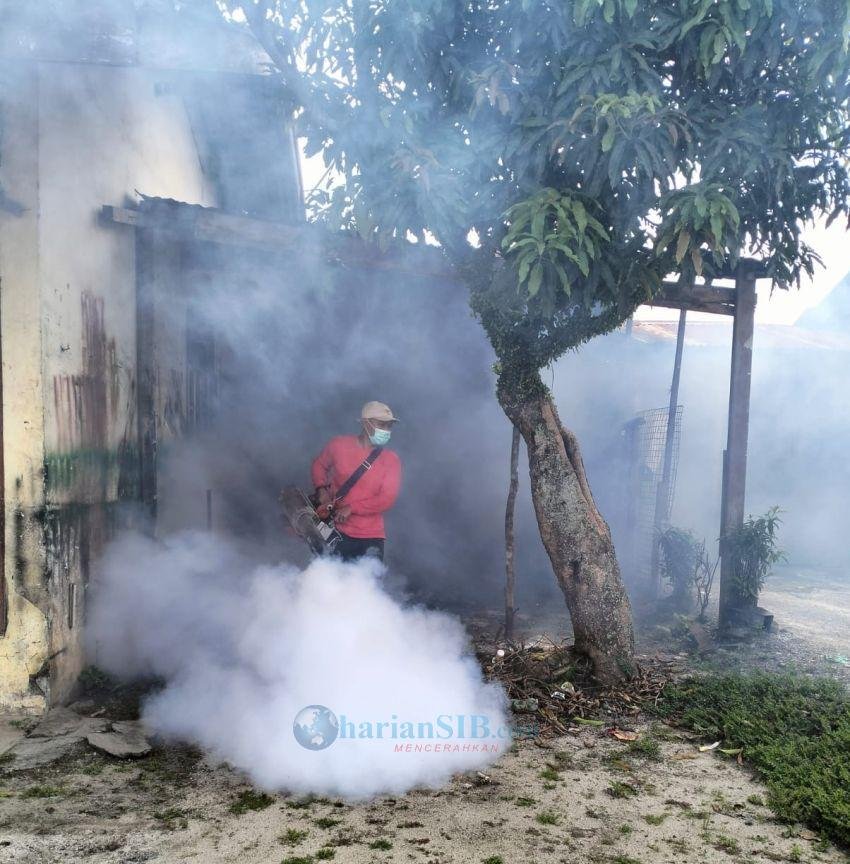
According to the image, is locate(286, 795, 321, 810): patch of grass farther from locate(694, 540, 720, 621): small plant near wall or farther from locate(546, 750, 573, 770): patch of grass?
locate(694, 540, 720, 621): small plant near wall

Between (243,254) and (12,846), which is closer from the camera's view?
(12,846)

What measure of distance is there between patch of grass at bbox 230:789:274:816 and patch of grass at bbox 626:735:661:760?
2.18m

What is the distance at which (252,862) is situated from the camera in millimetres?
2994

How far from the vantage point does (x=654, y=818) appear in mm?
3482

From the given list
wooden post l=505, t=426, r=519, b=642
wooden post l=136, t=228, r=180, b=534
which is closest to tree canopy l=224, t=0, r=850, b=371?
wooden post l=505, t=426, r=519, b=642

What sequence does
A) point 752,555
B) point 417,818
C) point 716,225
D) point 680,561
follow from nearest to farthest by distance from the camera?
point 417,818 → point 716,225 → point 752,555 → point 680,561

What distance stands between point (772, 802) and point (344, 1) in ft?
17.1

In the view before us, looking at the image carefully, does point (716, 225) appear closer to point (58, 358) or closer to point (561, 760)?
point (561, 760)

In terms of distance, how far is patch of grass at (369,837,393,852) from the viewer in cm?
312

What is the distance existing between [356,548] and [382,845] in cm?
268

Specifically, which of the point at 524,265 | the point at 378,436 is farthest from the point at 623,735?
the point at 524,265

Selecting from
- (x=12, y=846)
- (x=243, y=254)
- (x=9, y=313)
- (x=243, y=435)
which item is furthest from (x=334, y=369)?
(x=12, y=846)

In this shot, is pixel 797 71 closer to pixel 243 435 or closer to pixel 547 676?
pixel 547 676

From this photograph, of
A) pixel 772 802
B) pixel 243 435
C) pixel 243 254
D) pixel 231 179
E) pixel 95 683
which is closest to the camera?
pixel 772 802
